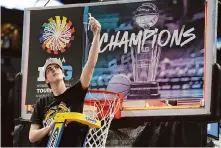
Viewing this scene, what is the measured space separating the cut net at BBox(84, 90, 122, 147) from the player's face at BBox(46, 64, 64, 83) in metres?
0.25

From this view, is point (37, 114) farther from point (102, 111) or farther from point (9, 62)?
point (9, 62)

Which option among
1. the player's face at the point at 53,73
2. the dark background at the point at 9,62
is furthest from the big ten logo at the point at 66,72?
the dark background at the point at 9,62

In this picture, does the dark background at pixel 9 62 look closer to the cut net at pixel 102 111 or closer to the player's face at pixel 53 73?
the player's face at pixel 53 73

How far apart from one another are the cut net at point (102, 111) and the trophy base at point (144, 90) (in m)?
0.10

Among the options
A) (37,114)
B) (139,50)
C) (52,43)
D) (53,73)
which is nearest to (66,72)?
(53,73)

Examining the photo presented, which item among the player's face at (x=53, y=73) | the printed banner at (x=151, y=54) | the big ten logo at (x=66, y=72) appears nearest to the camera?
the printed banner at (x=151, y=54)

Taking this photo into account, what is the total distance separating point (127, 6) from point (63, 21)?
0.50 m

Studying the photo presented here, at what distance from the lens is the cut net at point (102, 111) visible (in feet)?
10.6

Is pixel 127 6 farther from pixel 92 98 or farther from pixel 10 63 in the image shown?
pixel 10 63

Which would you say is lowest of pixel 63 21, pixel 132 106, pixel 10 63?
pixel 132 106

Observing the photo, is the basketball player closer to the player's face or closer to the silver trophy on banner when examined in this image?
the player's face

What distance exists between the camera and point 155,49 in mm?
3340

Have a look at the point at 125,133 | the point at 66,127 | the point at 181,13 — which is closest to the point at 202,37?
the point at 181,13

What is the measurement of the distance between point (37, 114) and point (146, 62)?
83 centimetres
